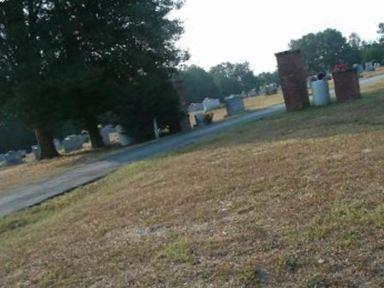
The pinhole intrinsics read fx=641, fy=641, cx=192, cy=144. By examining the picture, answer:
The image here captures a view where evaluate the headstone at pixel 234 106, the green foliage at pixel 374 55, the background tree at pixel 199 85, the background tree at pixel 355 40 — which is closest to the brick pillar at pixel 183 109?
the headstone at pixel 234 106

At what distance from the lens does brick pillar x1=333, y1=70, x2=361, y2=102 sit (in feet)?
70.8

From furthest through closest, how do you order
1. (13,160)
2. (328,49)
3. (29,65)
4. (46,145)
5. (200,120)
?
(328,49) → (13,160) → (46,145) → (200,120) → (29,65)

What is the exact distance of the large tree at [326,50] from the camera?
121 meters

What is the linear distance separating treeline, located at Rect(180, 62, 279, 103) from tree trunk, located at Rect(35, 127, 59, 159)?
2267 inches

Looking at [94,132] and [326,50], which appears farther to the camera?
[326,50]

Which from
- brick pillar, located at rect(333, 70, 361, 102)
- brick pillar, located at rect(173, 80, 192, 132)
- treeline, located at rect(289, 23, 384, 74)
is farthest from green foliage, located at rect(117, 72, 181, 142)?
treeline, located at rect(289, 23, 384, 74)

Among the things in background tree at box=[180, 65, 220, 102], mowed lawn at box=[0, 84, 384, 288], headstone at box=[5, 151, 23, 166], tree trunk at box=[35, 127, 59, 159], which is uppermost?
background tree at box=[180, 65, 220, 102]

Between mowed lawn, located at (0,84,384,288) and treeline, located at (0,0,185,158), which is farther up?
treeline, located at (0,0,185,158)

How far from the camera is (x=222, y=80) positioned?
11462 centimetres

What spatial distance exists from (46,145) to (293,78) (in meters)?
14.6

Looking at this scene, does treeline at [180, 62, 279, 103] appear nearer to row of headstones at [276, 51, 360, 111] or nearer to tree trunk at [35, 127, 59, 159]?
tree trunk at [35, 127, 59, 159]

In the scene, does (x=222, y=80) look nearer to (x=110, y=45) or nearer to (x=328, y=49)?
(x=328, y=49)

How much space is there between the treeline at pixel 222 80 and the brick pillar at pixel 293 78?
66652mm

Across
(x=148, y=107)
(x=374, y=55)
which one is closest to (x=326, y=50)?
(x=374, y=55)
